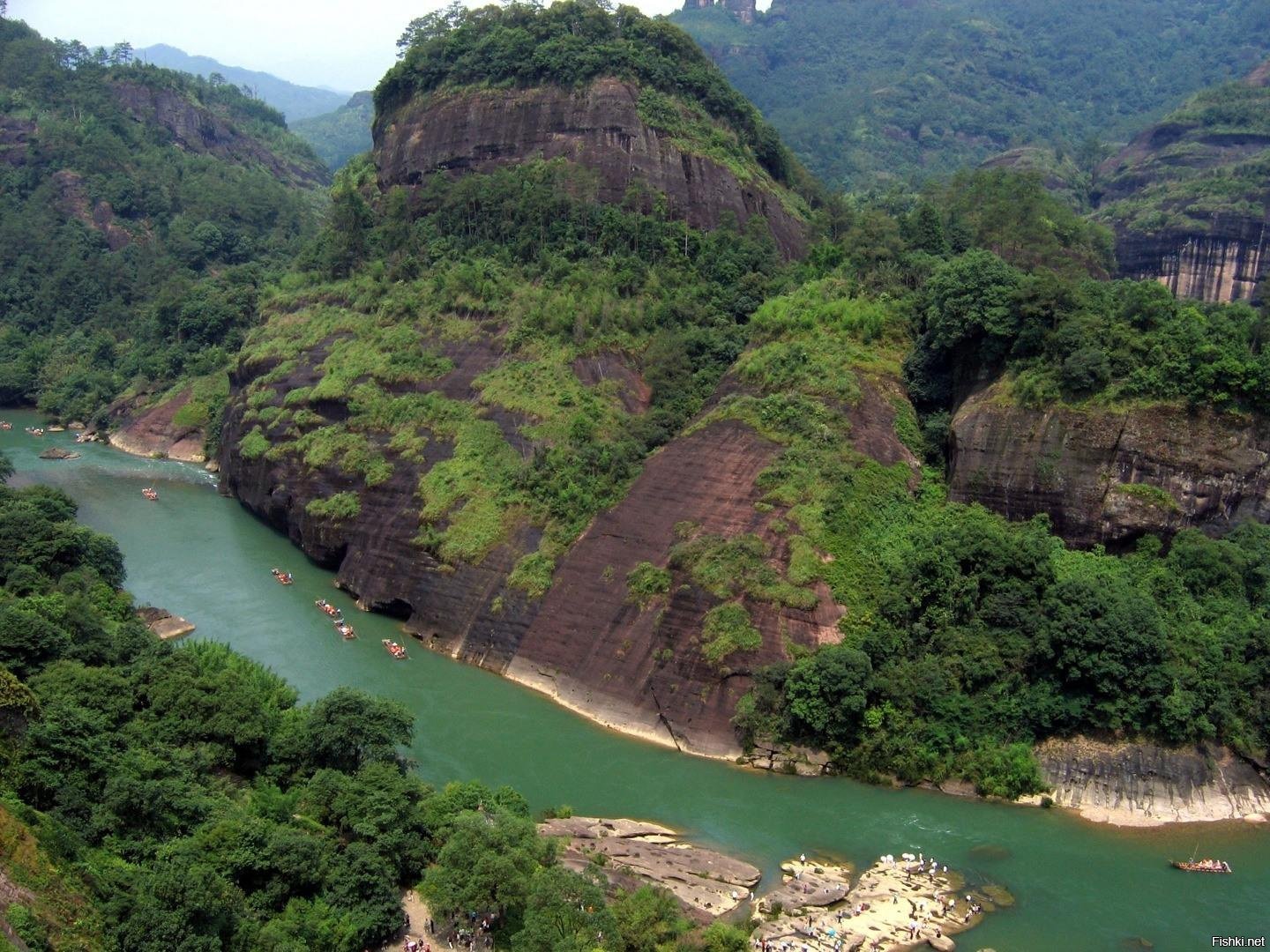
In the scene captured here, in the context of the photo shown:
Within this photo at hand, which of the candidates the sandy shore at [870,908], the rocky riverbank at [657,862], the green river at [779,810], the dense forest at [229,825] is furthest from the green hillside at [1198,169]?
the dense forest at [229,825]

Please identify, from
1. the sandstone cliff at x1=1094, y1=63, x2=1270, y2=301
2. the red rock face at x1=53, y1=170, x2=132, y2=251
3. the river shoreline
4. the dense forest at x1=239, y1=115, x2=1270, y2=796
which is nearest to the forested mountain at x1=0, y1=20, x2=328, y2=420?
the red rock face at x1=53, y1=170, x2=132, y2=251

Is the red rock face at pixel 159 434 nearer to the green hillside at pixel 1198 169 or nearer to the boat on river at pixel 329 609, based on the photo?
the boat on river at pixel 329 609

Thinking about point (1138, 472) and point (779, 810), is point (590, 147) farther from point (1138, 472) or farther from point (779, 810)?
point (779, 810)

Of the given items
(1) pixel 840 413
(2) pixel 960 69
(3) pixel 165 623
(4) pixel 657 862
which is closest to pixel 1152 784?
(4) pixel 657 862

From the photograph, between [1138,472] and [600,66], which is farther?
[600,66]

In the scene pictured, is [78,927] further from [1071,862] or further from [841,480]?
[841,480]

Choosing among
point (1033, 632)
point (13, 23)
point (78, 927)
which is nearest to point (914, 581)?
point (1033, 632)
